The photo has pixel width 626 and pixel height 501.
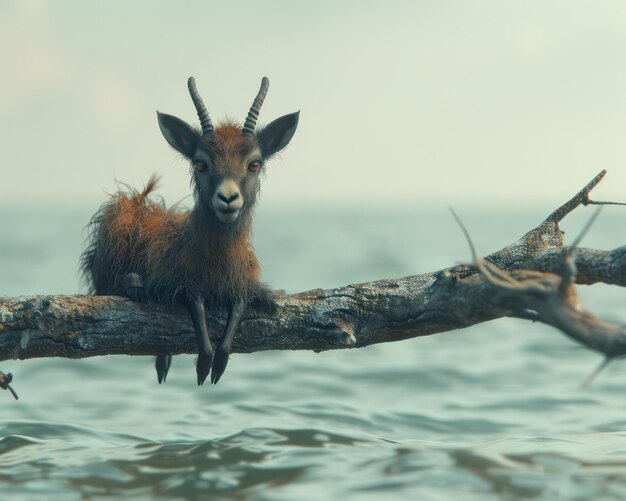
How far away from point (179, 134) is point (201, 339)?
5.06 feet

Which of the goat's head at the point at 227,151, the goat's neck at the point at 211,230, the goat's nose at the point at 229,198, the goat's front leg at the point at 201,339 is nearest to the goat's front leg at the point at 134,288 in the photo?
the goat's front leg at the point at 201,339

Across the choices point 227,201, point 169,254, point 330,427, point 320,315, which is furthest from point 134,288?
point 330,427

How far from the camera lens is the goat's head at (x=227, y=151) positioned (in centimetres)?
653

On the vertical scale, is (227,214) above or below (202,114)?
below

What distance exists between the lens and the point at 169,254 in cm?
701

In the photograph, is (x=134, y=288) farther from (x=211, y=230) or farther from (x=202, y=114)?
(x=202, y=114)

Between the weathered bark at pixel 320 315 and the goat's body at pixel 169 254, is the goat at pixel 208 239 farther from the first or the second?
the weathered bark at pixel 320 315

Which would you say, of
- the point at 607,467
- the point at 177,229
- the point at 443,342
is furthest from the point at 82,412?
the point at 443,342

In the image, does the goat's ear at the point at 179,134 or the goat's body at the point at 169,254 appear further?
the goat's ear at the point at 179,134

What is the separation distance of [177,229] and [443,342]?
12369mm

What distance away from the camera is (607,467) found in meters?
7.07

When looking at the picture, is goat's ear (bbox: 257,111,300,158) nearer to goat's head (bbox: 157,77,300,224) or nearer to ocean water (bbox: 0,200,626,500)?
goat's head (bbox: 157,77,300,224)

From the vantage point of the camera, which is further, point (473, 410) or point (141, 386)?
point (141, 386)

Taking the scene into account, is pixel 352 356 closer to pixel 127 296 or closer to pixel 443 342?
pixel 443 342
